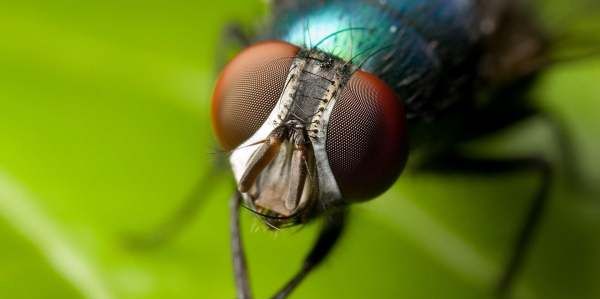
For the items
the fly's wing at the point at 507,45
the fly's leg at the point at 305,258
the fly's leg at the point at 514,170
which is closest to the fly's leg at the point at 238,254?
the fly's leg at the point at 305,258

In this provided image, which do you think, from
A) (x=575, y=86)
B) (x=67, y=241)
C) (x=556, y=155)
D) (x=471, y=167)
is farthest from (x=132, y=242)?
(x=575, y=86)

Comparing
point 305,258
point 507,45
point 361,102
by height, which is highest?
point 507,45

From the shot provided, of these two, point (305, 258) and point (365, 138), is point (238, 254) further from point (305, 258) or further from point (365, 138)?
point (365, 138)

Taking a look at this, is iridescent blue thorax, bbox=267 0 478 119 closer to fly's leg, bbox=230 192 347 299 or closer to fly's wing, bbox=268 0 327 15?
fly's wing, bbox=268 0 327 15

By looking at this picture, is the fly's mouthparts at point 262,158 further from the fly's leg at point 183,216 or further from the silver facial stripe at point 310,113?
the fly's leg at point 183,216

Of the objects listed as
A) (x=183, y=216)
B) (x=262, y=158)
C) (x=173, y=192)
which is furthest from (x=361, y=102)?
(x=173, y=192)
